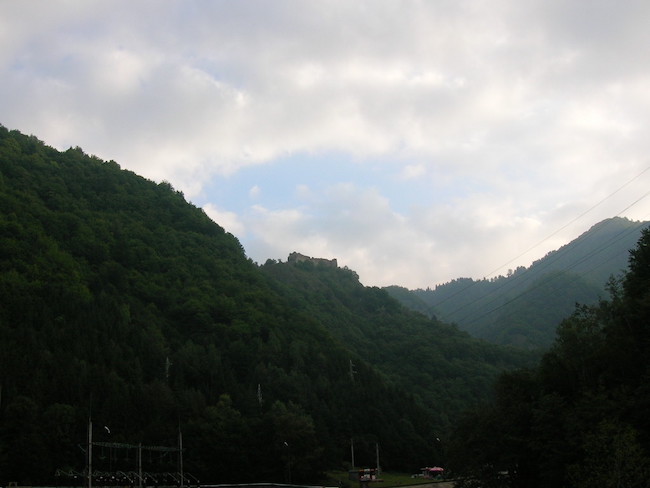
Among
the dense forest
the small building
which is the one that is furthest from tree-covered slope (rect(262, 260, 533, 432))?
the dense forest

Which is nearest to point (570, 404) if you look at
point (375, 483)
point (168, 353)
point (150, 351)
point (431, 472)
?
point (375, 483)

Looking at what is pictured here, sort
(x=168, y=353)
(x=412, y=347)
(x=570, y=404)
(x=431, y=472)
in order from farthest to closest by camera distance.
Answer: (x=412, y=347) < (x=168, y=353) < (x=431, y=472) < (x=570, y=404)

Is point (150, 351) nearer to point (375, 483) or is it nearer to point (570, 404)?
point (375, 483)

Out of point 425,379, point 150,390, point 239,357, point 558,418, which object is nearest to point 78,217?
point 239,357

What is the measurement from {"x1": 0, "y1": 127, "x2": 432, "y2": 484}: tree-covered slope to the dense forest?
2821cm

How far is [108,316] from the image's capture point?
95.4 m

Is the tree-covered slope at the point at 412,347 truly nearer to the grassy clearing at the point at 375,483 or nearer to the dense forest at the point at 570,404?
the grassy clearing at the point at 375,483

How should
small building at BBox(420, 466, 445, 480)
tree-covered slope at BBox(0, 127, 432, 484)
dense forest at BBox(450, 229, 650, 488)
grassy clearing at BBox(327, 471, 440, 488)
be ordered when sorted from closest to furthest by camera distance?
1. dense forest at BBox(450, 229, 650, 488)
2. grassy clearing at BBox(327, 471, 440, 488)
3. tree-covered slope at BBox(0, 127, 432, 484)
4. small building at BBox(420, 466, 445, 480)

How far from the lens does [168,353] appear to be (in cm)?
9619

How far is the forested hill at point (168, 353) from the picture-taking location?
246 feet

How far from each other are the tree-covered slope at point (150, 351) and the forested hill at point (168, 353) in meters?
0.23

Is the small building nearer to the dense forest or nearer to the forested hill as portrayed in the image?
the forested hill

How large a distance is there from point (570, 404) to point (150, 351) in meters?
58.1

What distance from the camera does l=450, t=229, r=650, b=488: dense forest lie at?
43.7m
